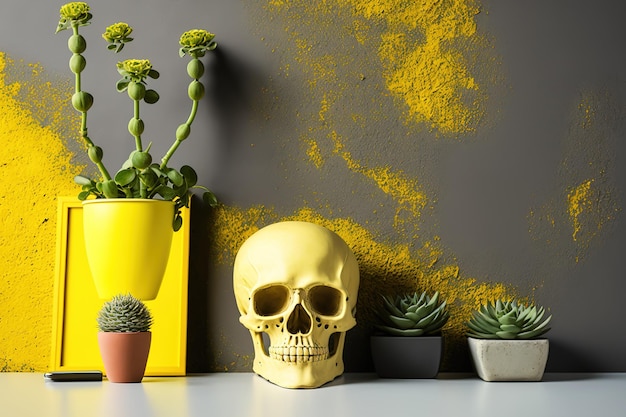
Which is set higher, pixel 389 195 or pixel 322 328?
pixel 389 195

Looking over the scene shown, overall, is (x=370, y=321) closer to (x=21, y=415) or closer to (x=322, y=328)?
(x=322, y=328)

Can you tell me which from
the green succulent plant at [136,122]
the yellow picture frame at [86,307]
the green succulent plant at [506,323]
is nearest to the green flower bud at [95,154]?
the green succulent plant at [136,122]

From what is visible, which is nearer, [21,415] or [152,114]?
[21,415]

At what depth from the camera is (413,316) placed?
138 centimetres

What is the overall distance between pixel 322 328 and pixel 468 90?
62cm

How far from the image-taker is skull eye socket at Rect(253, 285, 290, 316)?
135 centimetres

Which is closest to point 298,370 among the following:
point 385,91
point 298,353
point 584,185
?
point 298,353

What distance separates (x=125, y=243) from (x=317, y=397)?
0.48 m

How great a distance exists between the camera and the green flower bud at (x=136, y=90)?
57.1 inches

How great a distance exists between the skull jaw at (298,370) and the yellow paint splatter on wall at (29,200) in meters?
0.48

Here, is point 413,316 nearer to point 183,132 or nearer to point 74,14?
point 183,132

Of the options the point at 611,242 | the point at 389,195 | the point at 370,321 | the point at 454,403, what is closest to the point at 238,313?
the point at 370,321

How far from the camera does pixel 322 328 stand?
4.22ft

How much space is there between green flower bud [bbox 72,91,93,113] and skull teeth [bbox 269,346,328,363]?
0.61 m
